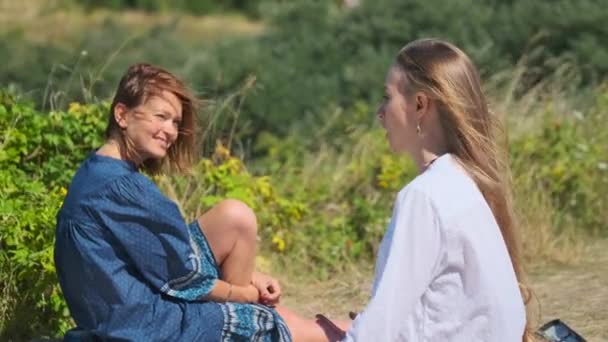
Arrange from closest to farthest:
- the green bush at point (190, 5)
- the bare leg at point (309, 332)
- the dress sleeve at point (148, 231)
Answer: the dress sleeve at point (148, 231)
the bare leg at point (309, 332)
the green bush at point (190, 5)

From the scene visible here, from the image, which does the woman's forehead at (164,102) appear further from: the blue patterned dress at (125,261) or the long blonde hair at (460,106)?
the long blonde hair at (460,106)

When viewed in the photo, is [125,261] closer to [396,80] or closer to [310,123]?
[396,80]

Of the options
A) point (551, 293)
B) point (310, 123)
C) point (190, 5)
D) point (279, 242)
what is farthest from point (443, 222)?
point (190, 5)

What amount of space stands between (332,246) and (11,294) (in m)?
1.93

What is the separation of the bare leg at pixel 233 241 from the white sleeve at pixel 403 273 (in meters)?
1.15

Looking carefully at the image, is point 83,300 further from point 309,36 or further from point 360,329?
point 309,36

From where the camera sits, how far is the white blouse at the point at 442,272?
9.62 ft

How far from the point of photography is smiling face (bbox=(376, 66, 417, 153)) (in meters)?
3.13

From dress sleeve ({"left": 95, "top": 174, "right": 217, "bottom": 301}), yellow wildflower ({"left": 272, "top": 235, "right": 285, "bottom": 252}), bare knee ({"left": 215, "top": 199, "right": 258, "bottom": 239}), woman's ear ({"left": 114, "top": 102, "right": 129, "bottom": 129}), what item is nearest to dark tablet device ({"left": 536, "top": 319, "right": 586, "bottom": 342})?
bare knee ({"left": 215, "top": 199, "right": 258, "bottom": 239})

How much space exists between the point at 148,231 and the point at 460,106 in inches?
41.9

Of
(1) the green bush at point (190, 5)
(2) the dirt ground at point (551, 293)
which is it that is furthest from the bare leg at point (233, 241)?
(1) the green bush at point (190, 5)

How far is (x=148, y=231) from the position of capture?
3723mm

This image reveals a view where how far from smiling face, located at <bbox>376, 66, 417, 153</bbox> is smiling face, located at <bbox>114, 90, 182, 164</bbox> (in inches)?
38.0

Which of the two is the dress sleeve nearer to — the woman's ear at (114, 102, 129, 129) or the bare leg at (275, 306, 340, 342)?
the woman's ear at (114, 102, 129, 129)
